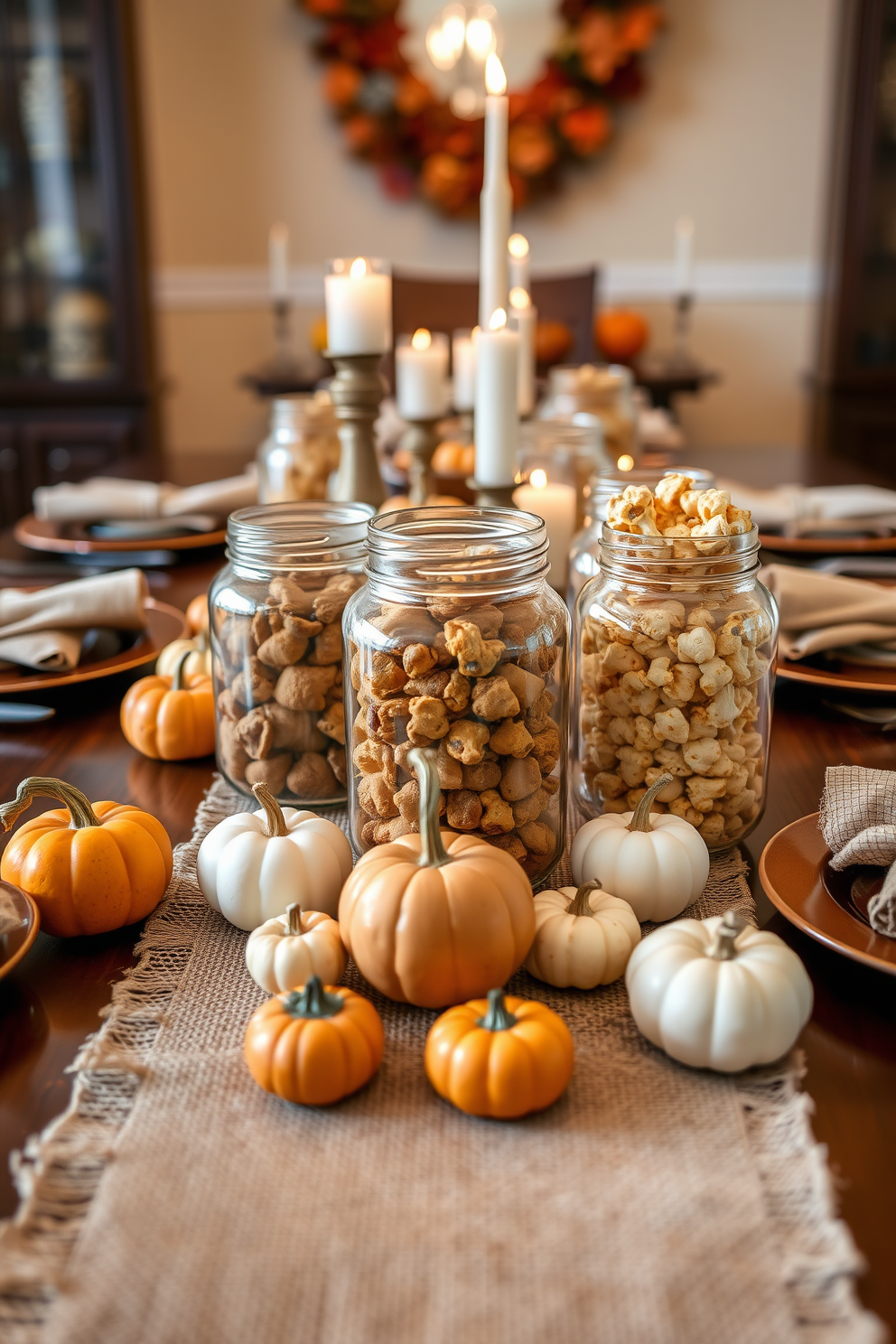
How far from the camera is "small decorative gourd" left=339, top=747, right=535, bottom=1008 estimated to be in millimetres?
657

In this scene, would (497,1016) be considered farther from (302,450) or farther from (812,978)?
(302,450)

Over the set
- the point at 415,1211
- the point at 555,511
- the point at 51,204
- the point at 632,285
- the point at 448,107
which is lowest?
the point at 415,1211

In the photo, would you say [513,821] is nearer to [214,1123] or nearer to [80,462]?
[214,1123]

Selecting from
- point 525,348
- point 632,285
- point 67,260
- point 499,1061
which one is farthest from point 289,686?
point 632,285

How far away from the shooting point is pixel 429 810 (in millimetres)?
668

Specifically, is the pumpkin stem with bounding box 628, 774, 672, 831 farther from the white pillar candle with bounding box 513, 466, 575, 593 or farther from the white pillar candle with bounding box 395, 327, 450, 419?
the white pillar candle with bounding box 395, 327, 450, 419

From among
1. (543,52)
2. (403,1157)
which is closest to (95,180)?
(543,52)

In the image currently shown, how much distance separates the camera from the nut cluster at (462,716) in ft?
2.45

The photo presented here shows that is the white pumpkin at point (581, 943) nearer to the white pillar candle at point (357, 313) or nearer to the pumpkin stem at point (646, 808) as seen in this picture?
the pumpkin stem at point (646, 808)

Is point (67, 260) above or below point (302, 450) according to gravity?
above

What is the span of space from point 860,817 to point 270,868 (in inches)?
15.5

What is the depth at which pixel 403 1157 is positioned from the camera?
58 centimetres

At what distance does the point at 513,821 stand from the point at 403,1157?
253mm

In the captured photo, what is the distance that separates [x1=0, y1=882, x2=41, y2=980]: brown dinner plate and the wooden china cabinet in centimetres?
339
